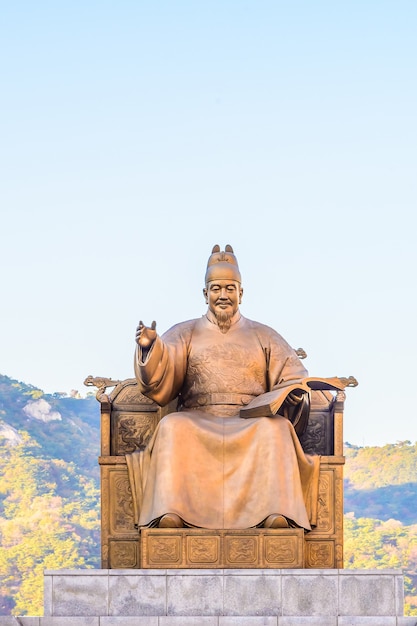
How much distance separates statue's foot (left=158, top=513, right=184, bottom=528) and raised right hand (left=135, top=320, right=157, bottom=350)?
1.41m

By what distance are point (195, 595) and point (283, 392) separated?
1854mm

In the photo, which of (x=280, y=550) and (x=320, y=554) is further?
(x=320, y=554)

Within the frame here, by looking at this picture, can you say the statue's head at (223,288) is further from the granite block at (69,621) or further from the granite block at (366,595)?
the granite block at (69,621)

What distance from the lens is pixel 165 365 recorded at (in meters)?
13.8

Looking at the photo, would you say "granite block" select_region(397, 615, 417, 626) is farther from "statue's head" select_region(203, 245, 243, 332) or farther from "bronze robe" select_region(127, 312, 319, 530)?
"statue's head" select_region(203, 245, 243, 332)

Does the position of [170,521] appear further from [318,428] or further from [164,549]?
[318,428]

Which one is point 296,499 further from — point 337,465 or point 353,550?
point 353,550

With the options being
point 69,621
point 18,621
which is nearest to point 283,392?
point 69,621

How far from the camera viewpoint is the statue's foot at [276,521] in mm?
12781

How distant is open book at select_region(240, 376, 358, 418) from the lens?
1328 centimetres

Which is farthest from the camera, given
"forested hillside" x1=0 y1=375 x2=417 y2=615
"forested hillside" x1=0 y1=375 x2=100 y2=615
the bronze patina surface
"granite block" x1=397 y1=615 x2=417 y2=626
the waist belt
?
"forested hillside" x1=0 y1=375 x2=100 y2=615

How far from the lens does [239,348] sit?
14102 mm

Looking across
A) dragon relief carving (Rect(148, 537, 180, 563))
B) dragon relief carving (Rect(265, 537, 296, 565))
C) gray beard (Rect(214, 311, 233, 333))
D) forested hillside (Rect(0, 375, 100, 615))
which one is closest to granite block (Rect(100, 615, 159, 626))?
dragon relief carving (Rect(148, 537, 180, 563))

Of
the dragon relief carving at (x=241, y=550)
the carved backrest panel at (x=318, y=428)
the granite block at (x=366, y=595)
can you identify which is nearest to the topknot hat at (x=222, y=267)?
the carved backrest panel at (x=318, y=428)
